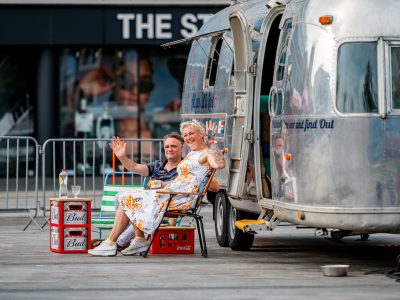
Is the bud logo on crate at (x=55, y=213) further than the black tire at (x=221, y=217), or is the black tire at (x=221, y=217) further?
the black tire at (x=221, y=217)

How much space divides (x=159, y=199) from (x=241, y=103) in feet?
4.98

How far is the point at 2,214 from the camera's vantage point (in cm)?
2048

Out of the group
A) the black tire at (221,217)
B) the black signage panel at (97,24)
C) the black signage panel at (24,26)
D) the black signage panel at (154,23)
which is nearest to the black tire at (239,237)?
the black tire at (221,217)

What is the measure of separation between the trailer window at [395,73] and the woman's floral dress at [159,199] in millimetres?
2813

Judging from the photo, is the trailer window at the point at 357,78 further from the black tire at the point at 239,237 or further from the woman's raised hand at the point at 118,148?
the black tire at the point at 239,237

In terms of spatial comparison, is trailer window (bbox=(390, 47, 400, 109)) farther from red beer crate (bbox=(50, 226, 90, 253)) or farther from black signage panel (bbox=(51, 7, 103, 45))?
black signage panel (bbox=(51, 7, 103, 45))

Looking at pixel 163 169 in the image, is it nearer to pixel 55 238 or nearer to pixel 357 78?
pixel 55 238


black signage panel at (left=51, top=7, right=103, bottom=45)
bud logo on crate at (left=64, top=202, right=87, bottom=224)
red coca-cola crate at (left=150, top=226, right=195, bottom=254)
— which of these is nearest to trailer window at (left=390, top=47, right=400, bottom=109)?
red coca-cola crate at (left=150, top=226, right=195, bottom=254)

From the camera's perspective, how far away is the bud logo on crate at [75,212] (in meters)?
14.5

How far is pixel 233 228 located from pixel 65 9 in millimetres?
13523

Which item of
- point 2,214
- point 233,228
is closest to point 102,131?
point 2,214

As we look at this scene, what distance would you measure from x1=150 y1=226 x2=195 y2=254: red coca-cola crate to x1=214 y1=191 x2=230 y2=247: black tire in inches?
41.0

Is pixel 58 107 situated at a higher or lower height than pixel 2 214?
higher

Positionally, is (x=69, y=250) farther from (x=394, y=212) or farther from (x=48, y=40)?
(x=48, y=40)
